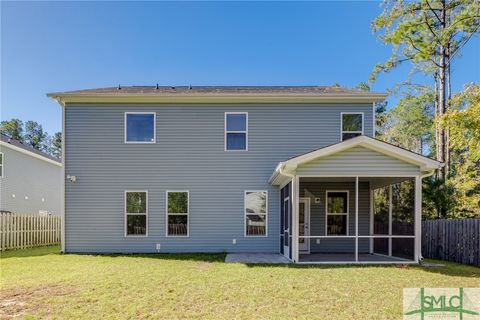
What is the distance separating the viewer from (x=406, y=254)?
12.2m

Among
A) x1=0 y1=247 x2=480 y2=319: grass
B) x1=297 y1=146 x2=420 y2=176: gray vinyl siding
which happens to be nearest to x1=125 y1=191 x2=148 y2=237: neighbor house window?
x1=0 y1=247 x2=480 y2=319: grass

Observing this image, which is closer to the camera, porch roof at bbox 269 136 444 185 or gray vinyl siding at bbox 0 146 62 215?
porch roof at bbox 269 136 444 185

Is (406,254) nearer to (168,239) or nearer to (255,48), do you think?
(168,239)

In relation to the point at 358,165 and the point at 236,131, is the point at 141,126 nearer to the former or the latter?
the point at 236,131

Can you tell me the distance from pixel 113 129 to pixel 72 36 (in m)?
5.34

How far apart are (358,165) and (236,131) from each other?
455 cm

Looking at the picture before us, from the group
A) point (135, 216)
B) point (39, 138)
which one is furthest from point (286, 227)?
point (39, 138)

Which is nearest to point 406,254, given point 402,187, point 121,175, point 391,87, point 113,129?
point 402,187

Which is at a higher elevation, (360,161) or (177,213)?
(360,161)

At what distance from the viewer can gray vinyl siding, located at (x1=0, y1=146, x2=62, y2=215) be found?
18.1m

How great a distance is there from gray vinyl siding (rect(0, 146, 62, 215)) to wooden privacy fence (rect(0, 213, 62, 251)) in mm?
3938

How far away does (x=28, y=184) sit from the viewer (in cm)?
1964

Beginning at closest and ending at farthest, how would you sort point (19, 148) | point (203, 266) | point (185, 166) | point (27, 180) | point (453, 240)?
point (203, 266)
point (453, 240)
point (185, 166)
point (19, 148)
point (27, 180)

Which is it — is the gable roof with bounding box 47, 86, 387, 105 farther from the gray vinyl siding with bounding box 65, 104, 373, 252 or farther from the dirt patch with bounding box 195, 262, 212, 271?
the dirt patch with bounding box 195, 262, 212, 271
